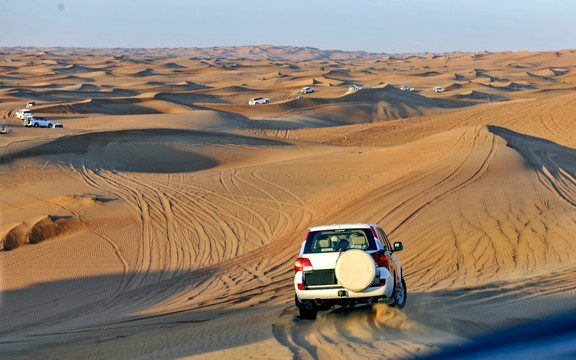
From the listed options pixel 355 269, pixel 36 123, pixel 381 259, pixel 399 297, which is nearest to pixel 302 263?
pixel 355 269

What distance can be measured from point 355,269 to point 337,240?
3.91 feet

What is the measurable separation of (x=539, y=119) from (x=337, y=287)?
42062mm

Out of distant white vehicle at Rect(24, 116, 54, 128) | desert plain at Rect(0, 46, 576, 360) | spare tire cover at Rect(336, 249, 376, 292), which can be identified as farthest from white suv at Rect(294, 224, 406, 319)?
distant white vehicle at Rect(24, 116, 54, 128)

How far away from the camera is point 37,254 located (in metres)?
18.2

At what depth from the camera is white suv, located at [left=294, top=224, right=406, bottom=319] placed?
9.41m

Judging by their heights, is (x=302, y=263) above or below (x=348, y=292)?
above

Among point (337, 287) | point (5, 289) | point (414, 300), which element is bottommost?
point (5, 289)

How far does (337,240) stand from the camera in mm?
10562

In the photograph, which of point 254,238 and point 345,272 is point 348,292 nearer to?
point 345,272

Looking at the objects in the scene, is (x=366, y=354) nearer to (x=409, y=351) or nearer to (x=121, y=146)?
(x=409, y=351)

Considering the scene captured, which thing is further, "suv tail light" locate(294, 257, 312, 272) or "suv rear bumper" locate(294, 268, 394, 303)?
"suv tail light" locate(294, 257, 312, 272)

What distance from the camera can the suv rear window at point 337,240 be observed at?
33.2 feet

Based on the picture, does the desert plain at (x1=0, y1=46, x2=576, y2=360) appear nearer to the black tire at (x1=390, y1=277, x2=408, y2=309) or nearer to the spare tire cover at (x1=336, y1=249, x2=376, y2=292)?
the black tire at (x1=390, y1=277, x2=408, y2=309)

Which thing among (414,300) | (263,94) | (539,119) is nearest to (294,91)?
(263,94)
